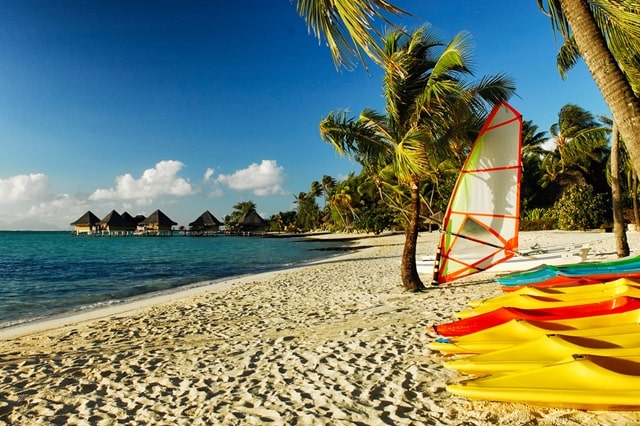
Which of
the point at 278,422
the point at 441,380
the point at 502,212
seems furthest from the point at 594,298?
the point at 278,422

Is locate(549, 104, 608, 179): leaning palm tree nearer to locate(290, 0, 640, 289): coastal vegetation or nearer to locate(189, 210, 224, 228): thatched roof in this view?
locate(290, 0, 640, 289): coastal vegetation

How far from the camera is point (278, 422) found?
2959mm

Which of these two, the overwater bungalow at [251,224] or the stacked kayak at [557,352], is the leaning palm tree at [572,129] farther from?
the overwater bungalow at [251,224]

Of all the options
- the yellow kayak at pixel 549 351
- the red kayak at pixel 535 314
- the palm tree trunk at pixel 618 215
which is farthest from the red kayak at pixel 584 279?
the palm tree trunk at pixel 618 215

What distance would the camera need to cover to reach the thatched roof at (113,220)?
8012 centimetres

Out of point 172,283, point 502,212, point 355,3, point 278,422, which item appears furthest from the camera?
point 172,283

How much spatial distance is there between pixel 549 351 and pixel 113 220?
292 ft

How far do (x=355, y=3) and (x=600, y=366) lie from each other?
2.67 meters

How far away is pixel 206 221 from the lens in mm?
82688

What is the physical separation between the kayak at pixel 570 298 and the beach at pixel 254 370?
3.09 ft

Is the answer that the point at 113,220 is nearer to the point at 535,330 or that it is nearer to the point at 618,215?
the point at 618,215

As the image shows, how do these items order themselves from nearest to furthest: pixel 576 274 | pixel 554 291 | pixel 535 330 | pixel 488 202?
pixel 535 330, pixel 554 291, pixel 576 274, pixel 488 202

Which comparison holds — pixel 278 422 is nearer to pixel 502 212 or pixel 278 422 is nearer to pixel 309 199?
pixel 502 212

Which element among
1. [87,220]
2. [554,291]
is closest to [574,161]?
[554,291]
